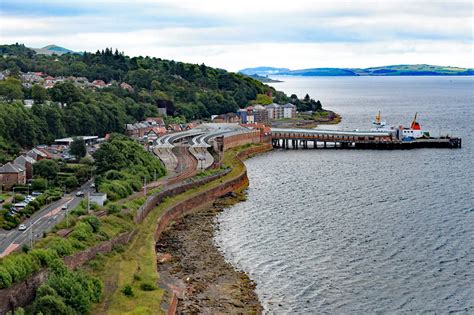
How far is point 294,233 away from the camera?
4081 centimetres

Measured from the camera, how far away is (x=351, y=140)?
8512 centimetres

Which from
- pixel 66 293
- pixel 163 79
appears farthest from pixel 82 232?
pixel 163 79

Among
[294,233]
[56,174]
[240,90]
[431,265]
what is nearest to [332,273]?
[431,265]

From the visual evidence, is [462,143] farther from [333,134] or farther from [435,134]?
[333,134]

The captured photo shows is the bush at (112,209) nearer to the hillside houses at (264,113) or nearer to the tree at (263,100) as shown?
the hillside houses at (264,113)

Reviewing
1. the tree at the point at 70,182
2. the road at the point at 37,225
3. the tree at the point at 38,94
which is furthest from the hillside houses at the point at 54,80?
the road at the point at 37,225

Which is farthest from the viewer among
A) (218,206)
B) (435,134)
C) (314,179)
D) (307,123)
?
(307,123)

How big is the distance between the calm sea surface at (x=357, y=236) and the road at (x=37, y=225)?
372 inches

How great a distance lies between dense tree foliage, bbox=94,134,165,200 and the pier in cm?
3265

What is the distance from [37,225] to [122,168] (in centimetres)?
1576

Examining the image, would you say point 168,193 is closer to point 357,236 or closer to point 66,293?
point 357,236

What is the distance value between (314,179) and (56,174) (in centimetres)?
2275

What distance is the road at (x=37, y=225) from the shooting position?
32.0 m

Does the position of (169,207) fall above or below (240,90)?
below
